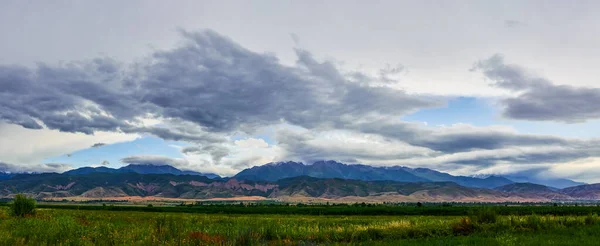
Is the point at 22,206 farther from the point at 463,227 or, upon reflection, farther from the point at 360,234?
the point at 463,227

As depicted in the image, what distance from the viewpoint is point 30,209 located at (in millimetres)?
42562

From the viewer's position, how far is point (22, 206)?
42.0m

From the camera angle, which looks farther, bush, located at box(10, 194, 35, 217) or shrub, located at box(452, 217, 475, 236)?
bush, located at box(10, 194, 35, 217)

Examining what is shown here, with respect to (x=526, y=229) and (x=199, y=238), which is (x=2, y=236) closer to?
(x=199, y=238)

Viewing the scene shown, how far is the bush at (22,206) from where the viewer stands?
41.7 metres

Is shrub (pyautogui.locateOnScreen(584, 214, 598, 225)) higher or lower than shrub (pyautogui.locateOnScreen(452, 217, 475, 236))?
higher

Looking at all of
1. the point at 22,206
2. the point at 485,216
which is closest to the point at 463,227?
the point at 485,216

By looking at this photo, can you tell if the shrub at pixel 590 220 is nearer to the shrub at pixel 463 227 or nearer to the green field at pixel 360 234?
the green field at pixel 360 234

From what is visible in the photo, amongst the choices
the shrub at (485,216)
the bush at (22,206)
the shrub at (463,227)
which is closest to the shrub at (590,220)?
the shrub at (485,216)

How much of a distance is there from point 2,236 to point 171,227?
8.57m

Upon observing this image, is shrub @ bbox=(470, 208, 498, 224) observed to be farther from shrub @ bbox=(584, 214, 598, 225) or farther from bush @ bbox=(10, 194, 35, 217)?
bush @ bbox=(10, 194, 35, 217)

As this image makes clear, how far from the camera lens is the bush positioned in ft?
137

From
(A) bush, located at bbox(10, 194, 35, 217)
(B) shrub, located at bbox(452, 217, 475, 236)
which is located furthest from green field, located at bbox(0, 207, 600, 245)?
(A) bush, located at bbox(10, 194, 35, 217)

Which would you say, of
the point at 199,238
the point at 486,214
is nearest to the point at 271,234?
the point at 199,238
